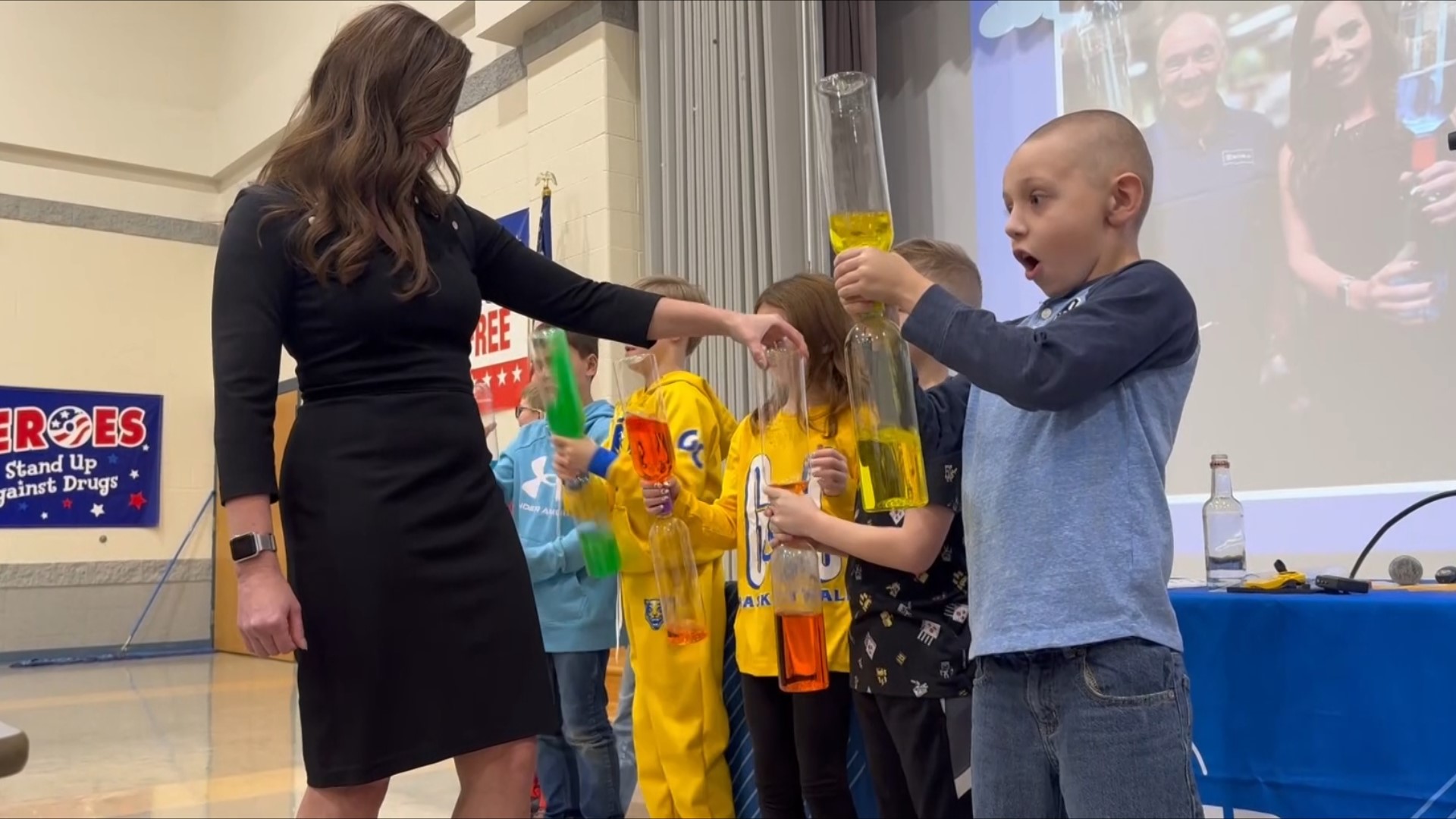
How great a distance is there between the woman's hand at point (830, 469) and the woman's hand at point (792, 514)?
0.18 feet

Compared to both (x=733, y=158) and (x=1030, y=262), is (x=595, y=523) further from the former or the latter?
(x=733, y=158)

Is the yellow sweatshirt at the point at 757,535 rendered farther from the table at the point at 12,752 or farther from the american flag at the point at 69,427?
the american flag at the point at 69,427

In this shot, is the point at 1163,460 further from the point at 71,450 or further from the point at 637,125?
the point at 71,450

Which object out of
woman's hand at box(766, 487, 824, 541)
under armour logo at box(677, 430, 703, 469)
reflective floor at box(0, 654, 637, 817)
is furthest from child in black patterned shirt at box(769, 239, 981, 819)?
reflective floor at box(0, 654, 637, 817)

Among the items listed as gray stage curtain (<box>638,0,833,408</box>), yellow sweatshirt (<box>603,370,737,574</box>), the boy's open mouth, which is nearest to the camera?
the boy's open mouth

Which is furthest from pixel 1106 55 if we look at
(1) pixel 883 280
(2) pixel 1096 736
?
(2) pixel 1096 736

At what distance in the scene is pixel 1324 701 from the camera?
1623mm

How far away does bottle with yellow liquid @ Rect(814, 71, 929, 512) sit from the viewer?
1.28 metres

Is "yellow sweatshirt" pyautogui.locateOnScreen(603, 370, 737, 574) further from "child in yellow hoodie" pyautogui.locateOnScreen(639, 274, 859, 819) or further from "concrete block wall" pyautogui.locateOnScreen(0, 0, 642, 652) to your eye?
"concrete block wall" pyautogui.locateOnScreen(0, 0, 642, 652)

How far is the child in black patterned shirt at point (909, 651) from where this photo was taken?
1555mm

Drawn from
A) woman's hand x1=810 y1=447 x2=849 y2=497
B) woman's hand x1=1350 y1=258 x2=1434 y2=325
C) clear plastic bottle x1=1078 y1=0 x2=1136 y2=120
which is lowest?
woman's hand x1=810 y1=447 x2=849 y2=497

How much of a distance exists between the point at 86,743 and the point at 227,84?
16.8 ft

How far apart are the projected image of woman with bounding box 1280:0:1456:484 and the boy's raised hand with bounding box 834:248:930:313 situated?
2023 mm

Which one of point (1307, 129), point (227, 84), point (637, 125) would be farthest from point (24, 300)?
point (1307, 129)
